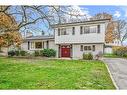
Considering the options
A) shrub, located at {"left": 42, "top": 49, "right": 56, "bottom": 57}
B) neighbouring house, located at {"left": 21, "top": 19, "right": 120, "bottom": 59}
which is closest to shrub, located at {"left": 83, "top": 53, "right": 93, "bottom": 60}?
neighbouring house, located at {"left": 21, "top": 19, "right": 120, "bottom": 59}

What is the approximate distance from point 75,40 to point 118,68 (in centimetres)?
253

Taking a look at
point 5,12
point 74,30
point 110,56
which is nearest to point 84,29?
point 74,30

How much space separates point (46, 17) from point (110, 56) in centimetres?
399

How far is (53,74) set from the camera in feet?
39.6

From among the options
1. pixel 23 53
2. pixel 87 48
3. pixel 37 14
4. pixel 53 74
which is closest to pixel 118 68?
pixel 87 48

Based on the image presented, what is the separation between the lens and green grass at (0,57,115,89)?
32.5 feet

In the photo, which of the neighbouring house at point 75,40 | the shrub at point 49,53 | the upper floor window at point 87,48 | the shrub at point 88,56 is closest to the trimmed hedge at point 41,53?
the shrub at point 49,53

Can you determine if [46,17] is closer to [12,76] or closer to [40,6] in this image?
[40,6]

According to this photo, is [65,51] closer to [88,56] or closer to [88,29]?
[88,56]

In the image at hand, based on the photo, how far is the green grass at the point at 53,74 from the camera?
991cm

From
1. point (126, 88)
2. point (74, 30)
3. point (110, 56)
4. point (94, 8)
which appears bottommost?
point (126, 88)

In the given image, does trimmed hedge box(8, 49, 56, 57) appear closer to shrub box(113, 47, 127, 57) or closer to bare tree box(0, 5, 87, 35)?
bare tree box(0, 5, 87, 35)

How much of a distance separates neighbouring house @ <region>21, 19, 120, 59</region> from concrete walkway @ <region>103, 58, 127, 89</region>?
0.63 m
